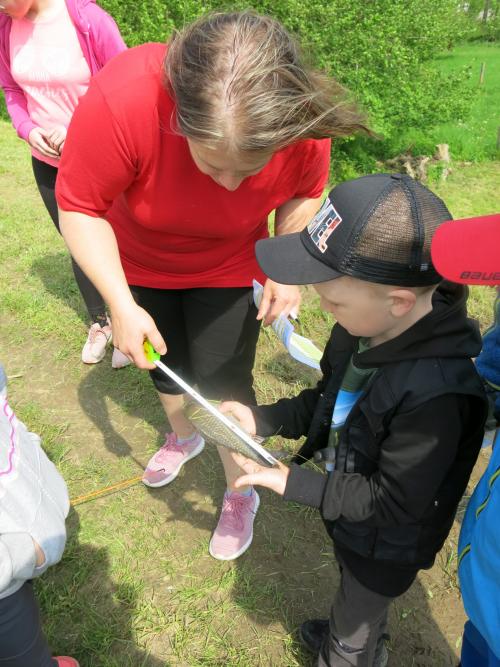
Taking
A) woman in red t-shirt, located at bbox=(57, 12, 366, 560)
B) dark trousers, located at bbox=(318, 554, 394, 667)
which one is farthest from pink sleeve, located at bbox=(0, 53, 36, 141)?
dark trousers, located at bbox=(318, 554, 394, 667)

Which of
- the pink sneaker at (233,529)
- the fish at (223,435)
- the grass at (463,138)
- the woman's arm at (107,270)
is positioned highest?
the woman's arm at (107,270)

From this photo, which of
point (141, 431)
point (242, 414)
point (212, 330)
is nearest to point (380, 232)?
point (242, 414)

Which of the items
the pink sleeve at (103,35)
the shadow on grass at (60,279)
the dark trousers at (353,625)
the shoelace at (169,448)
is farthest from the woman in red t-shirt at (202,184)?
the shadow on grass at (60,279)

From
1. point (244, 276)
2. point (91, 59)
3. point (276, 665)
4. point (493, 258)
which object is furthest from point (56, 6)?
point (276, 665)

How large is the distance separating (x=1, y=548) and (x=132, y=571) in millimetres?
985

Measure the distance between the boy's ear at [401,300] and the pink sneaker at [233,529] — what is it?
1354 millimetres

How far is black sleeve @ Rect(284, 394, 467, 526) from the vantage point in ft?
3.69

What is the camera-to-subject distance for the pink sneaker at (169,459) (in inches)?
96.5

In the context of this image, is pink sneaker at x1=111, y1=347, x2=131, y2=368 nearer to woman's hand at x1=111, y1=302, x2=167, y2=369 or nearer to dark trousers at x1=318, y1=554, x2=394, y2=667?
woman's hand at x1=111, y1=302, x2=167, y2=369

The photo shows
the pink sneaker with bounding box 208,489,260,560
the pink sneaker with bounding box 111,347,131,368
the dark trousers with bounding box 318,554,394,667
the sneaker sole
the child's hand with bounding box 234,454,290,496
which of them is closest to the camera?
the child's hand with bounding box 234,454,290,496

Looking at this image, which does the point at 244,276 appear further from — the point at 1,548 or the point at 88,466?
the point at 88,466

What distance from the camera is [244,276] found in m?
1.87

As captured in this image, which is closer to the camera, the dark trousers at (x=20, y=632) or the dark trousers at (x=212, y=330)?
the dark trousers at (x=20, y=632)

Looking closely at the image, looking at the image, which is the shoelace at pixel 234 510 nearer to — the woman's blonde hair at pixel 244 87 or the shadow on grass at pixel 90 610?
the shadow on grass at pixel 90 610
